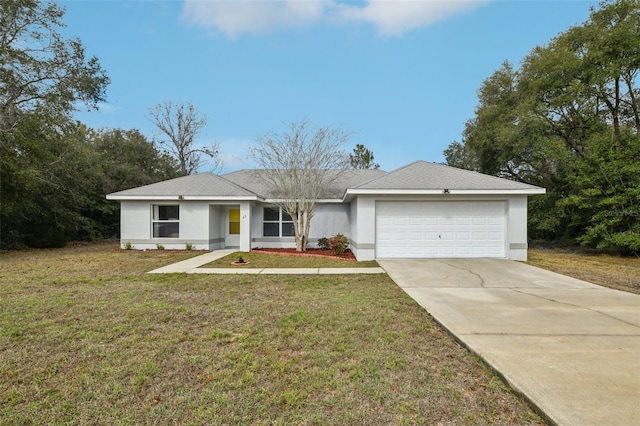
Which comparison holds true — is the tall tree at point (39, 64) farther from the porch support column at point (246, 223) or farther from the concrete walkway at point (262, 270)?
the concrete walkway at point (262, 270)

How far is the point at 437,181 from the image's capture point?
11.9 m

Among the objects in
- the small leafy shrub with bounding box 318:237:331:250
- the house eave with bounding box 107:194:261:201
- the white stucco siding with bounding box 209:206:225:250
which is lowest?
the small leafy shrub with bounding box 318:237:331:250

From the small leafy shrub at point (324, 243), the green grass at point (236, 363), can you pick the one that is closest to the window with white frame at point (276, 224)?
the small leafy shrub at point (324, 243)

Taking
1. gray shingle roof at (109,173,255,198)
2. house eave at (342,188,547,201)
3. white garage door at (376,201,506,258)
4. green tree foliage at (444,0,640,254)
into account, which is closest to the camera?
house eave at (342,188,547,201)

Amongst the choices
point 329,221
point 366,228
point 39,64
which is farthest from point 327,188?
point 39,64

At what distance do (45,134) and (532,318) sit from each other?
2014 cm

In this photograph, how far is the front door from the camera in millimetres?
16000

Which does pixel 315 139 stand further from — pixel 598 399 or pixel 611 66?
pixel 611 66

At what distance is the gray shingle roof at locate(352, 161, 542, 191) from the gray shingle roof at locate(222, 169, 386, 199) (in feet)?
10.5

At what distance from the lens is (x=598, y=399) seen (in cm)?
263

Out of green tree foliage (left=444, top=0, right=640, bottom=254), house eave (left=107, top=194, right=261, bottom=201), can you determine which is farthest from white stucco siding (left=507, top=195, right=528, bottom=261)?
house eave (left=107, top=194, right=261, bottom=201)

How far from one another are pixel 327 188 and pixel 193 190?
20.8 ft

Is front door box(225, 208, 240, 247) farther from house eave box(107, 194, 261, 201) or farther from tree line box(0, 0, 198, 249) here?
tree line box(0, 0, 198, 249)

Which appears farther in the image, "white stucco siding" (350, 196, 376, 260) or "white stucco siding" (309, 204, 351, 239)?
"white stucco siding" (309, 204, 351, 239)
